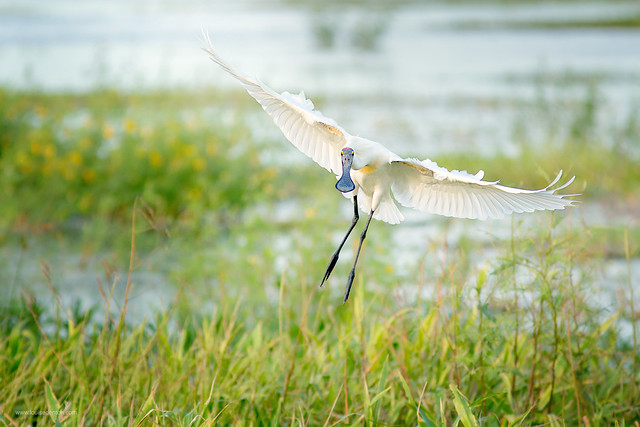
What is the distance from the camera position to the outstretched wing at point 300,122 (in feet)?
4.95

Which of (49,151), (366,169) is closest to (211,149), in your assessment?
(49,151)

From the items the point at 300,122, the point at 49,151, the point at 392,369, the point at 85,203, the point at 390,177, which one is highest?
the point at 49,151

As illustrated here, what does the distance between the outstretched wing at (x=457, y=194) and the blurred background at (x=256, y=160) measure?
0.54 m

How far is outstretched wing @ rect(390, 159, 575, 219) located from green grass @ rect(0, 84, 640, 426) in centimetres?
64

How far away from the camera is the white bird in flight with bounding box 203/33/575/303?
53.1 inches

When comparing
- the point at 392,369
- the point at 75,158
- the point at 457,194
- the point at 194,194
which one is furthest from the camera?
the point at 75,158

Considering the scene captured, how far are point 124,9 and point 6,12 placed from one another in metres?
5.40

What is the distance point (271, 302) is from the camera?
3730 millimetres

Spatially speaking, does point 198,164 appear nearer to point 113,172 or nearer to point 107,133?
point 113,172

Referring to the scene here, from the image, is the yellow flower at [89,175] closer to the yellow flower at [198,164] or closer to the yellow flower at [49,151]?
the yellow flower at [49,151]

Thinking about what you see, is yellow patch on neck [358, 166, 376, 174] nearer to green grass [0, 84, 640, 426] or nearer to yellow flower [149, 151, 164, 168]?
green grass [0, 84, 640, 426]

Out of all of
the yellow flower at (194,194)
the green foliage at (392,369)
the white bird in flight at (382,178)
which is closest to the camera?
the white bird in flight at (382,178)

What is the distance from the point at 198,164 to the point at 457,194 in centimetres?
374

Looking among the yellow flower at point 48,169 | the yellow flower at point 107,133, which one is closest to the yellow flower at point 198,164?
the yellow flower at point 107,133
